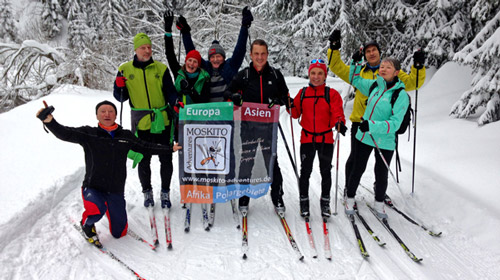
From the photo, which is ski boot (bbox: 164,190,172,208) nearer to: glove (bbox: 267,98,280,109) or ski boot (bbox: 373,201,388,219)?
glove (bbox: 267,98,280,109)

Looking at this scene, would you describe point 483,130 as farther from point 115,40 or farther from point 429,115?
point 115,40

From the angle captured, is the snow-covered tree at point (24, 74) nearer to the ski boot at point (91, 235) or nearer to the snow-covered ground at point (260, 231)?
the snow-covered ground at point (260, 231)

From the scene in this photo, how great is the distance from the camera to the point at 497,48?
16.8 ft

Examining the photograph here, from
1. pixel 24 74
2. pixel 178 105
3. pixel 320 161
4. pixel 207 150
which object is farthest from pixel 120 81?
pixel 24 74

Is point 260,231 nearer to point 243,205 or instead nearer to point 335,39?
point 243,205

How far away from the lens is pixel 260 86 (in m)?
3.84

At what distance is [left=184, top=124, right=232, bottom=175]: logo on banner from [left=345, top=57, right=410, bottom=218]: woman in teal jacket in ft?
5.80

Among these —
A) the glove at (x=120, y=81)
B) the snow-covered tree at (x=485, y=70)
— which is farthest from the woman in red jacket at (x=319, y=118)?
the snow-covered tree at (x=485, y=70)

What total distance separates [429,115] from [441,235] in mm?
5675

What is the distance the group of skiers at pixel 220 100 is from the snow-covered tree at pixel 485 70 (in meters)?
2.29

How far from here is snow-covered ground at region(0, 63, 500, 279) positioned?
9.75 feet

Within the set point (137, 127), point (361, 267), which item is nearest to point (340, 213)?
point (361, 267)

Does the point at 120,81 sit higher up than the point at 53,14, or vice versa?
the point at 53,14

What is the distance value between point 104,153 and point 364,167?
11.2 ft
